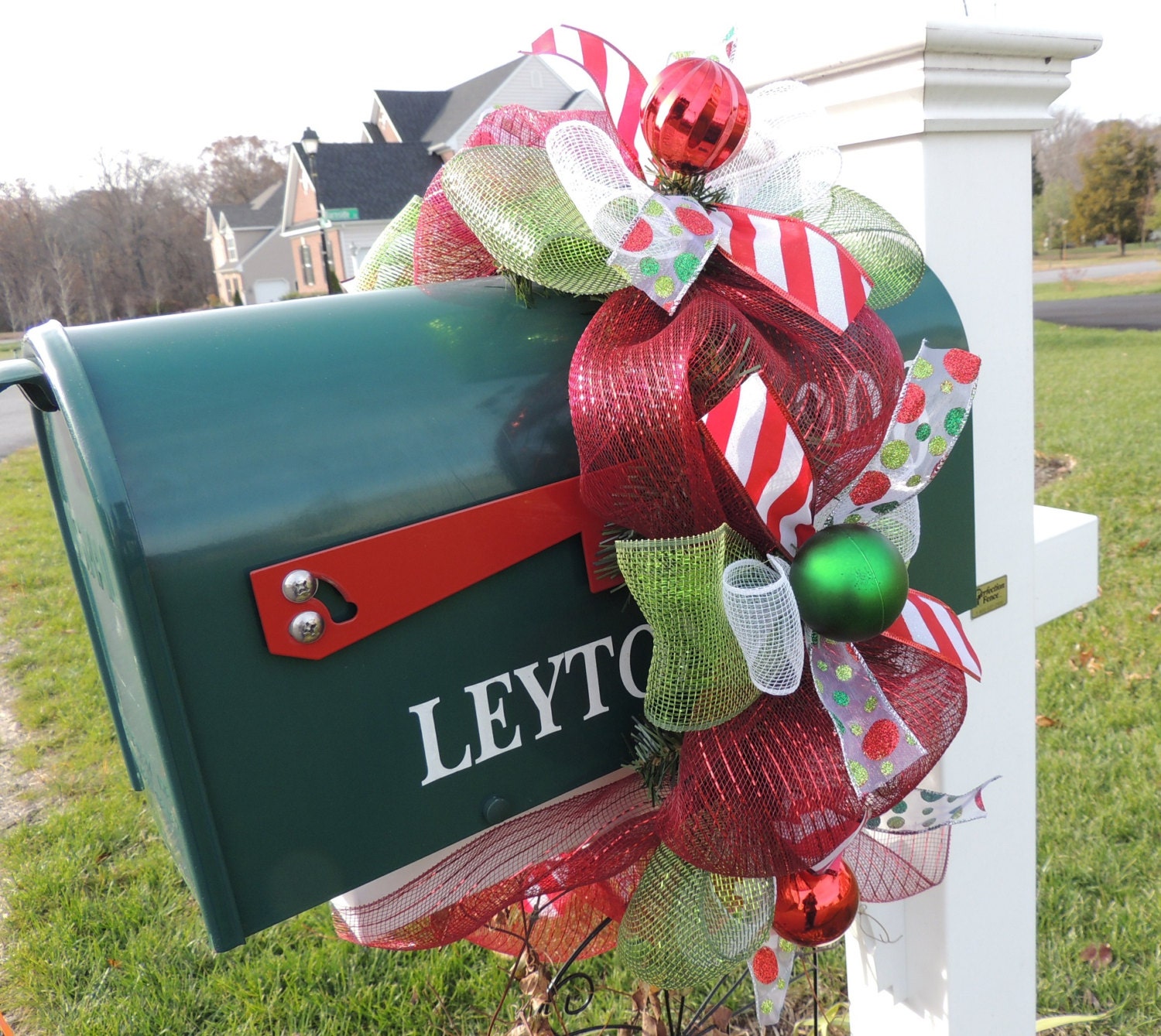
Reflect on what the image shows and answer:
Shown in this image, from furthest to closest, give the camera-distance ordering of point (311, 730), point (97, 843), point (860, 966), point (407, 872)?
point (97, 843) < point (860, 966) < point (407, 872) < point (311, 730)

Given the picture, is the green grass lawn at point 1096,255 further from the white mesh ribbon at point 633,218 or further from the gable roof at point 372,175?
the white mesh ribbon at point 633,218

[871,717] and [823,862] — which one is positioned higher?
[871,717]

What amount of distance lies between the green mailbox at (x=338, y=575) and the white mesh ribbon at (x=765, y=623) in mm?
164

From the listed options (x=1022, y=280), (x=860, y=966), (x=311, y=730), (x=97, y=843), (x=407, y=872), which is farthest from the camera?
(x=97, y=843)

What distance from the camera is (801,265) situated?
2.85ft

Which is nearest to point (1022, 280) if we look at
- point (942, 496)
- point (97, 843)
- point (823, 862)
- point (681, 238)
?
point (942, 496)

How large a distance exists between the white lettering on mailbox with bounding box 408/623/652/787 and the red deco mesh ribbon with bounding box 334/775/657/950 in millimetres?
112

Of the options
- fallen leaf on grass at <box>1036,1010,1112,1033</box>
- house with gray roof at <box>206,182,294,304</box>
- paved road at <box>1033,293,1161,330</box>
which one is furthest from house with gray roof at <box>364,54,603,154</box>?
fallen leaf on grass at <box>1036,1010,1112,1033</box>

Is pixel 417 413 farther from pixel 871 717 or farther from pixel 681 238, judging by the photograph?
pixel 871 717

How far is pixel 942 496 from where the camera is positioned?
1240 mm

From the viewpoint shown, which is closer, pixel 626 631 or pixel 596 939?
pixel 626 631

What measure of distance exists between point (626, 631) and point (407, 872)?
35 centimetres

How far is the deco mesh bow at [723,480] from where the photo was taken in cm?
82

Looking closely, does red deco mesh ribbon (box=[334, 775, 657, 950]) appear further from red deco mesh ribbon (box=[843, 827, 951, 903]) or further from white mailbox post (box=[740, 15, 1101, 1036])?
white mailbox post (box=[740, 15, 1101, 1036])
